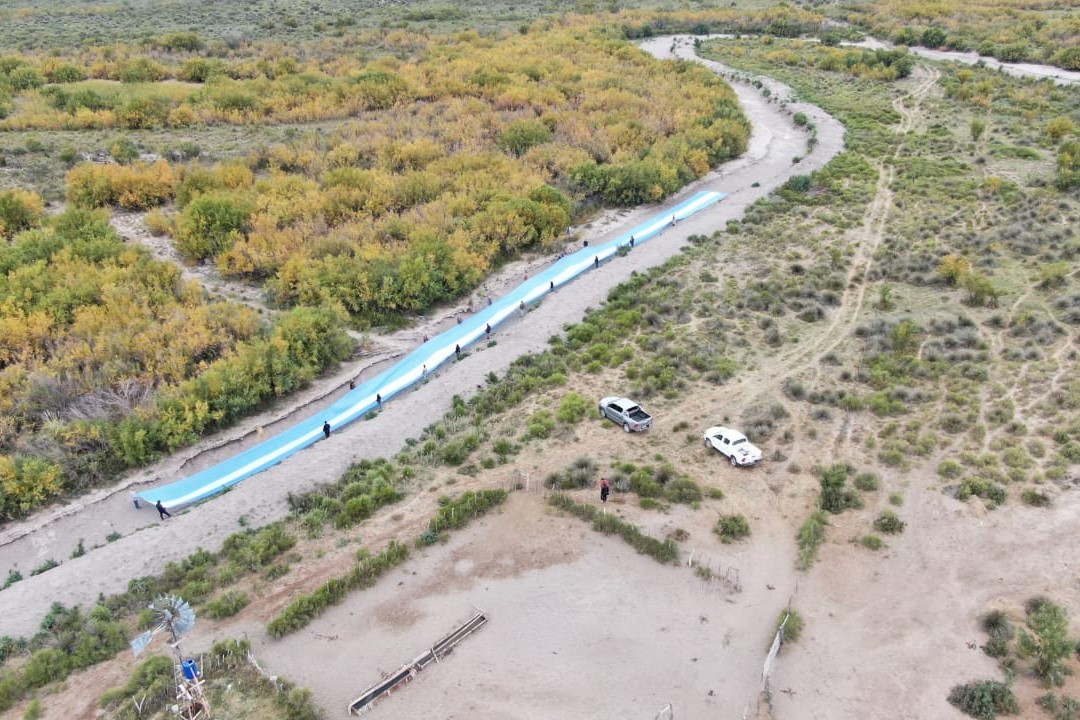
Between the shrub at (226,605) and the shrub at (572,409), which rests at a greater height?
the shrub at (572,409)

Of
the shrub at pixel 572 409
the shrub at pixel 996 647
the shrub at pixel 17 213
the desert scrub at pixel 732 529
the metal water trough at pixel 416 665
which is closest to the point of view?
the metal water trough at pixel 416 665

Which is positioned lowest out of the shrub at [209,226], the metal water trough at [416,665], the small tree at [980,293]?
the metal water trough at [416,665]

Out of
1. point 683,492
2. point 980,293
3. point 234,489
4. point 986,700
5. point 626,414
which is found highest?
point 980,293

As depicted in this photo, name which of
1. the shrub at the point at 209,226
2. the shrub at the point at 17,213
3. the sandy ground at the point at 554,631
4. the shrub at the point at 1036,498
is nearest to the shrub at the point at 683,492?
the sandy ground at the point at 554,631

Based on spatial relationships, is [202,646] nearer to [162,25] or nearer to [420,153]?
[420,153]

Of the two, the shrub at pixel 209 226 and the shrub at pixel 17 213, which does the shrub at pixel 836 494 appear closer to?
the shrub at pixel 209 226

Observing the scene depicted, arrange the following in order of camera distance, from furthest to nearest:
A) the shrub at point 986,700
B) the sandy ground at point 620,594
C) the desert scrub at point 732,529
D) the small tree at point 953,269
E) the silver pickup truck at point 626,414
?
the small tree at point 953,269 < the silver pickup truck at point 626,414 < the desert scrub at point 732,529 < the sandy ground at point 620,594 < the shrub at point 986,700

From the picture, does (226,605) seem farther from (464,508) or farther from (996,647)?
(996,647)

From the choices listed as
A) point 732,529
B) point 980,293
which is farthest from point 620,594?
point 980,293
